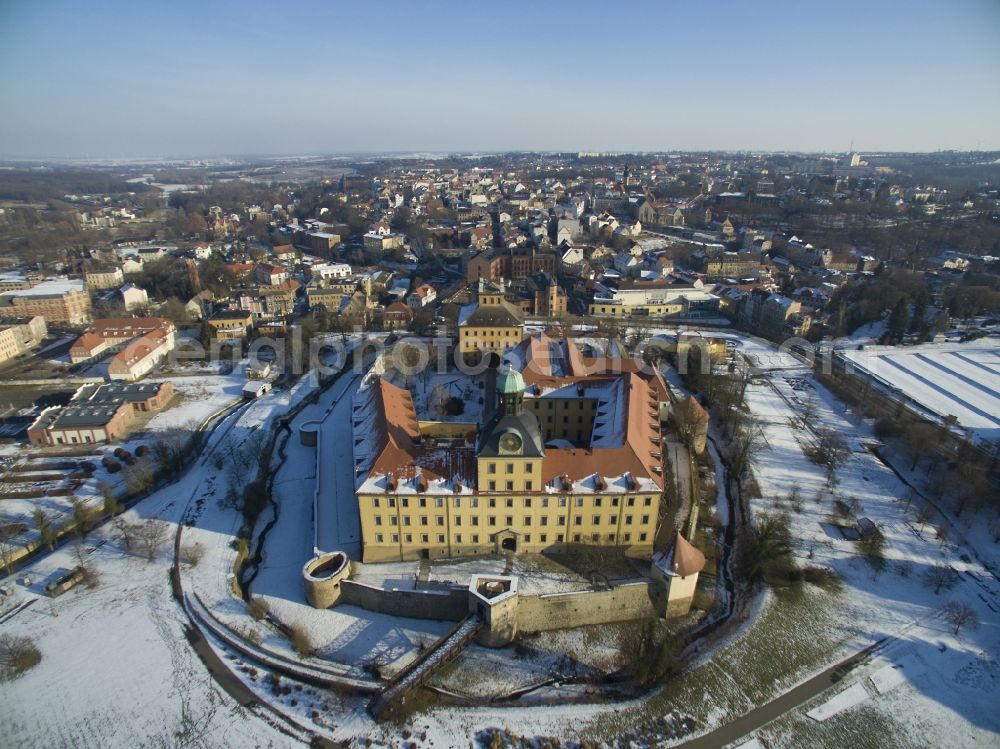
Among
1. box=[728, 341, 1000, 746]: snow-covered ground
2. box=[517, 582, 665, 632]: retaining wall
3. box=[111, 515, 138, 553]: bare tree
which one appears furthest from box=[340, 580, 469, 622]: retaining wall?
box=[111, 515, 138, 553]: bare tree

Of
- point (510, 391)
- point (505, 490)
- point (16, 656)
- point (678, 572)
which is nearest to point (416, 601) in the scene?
point (505, 490)

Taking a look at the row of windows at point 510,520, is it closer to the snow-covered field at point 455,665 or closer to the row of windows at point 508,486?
the row of windows at point 508,486

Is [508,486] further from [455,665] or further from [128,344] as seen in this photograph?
[128,344]

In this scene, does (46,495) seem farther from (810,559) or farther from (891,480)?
(891,480)

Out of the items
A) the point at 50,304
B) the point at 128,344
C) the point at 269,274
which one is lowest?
the point at 128,344

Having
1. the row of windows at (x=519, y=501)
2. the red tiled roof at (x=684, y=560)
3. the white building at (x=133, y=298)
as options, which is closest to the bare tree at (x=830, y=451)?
the red tiled roof at (x=684, y=560)

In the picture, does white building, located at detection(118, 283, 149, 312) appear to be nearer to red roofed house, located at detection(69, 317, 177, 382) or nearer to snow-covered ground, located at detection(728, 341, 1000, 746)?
red roofed house, located at detection(69, 317, 177, 382)
